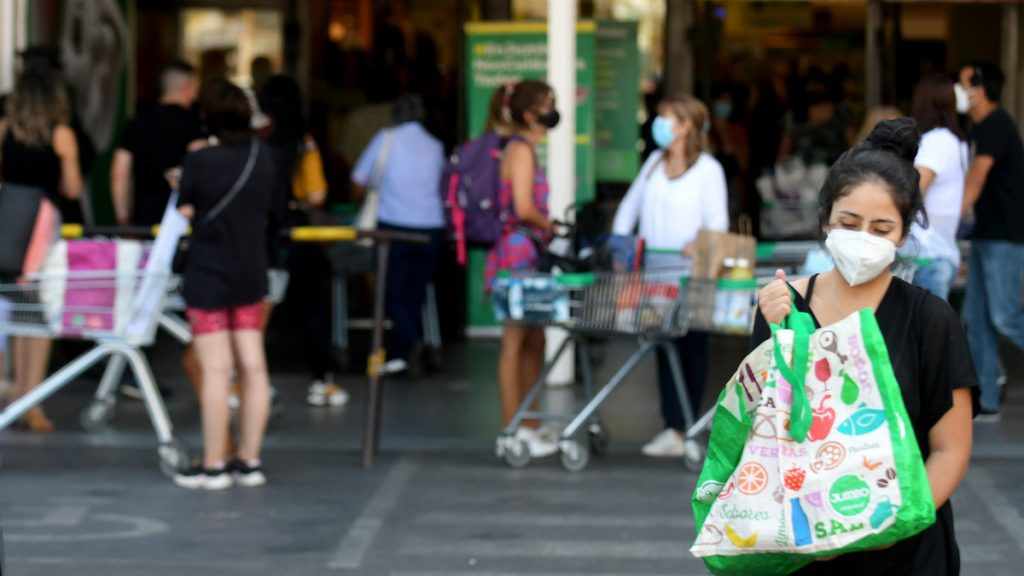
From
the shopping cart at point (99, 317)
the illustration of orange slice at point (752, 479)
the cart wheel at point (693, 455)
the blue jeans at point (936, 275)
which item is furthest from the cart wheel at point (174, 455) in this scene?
the illustration of orange slice at point (752, 479)

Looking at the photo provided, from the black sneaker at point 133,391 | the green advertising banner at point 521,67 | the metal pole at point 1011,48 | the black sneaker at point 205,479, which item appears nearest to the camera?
the black sneaker at point 205,479

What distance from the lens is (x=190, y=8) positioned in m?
14.0

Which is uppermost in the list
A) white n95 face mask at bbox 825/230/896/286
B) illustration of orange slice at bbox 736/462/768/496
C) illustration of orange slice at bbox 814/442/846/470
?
white n95 face mask at bbox 825/230/896/286

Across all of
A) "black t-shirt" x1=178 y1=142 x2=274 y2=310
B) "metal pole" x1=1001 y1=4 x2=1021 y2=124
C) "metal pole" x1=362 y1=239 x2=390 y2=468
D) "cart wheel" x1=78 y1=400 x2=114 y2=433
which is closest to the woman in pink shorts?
"black t-shirt" x1=178 y1=142 x2=274 y2=310

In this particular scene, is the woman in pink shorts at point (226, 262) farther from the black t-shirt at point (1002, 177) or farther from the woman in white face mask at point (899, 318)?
the woman in white face mask at point (899, 318)

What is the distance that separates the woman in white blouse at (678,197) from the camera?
793cm

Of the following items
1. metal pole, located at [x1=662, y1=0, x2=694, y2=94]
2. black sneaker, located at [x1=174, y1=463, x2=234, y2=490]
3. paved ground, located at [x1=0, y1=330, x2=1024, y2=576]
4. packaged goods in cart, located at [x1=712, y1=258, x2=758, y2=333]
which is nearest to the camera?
paved ground, located at [x1=0, y1=330, x2=1024, y2=576]

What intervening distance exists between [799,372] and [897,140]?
0.61m

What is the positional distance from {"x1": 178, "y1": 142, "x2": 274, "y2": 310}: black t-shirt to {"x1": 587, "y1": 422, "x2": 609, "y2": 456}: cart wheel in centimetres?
190

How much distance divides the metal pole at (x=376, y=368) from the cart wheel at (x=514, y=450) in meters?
0.62

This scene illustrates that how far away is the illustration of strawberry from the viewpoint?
3.12 m

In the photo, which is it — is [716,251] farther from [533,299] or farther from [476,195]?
[476,195]

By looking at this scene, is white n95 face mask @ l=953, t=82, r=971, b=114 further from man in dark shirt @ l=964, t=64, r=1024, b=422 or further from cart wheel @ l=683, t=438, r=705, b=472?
cart wheel @ l=683, t=438, r=705, b=472

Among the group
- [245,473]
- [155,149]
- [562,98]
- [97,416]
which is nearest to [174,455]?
[245,473]
